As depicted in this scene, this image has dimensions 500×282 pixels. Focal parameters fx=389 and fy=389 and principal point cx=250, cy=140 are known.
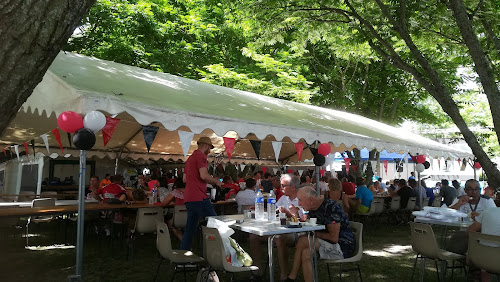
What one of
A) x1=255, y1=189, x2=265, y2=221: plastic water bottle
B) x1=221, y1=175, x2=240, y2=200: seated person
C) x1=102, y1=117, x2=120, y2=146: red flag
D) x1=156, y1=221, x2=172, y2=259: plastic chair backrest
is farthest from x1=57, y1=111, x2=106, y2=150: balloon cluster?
x1=221, y1=175, x2=240, y2=200: seated person

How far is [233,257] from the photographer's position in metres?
3.68

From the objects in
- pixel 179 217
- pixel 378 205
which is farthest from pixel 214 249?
pixel 378 205

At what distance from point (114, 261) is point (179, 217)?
1.15 m

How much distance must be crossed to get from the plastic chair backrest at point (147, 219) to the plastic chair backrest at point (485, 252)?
3.89 m

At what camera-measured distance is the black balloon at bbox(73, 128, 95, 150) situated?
3.46m

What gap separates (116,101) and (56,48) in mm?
2525

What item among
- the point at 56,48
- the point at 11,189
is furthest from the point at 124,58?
the point at 56,48

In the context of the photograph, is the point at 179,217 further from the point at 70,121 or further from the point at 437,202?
the point at 437,202

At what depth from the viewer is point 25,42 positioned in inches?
52.4

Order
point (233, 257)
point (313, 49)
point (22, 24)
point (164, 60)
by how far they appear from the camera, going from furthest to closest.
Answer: point (313, 49) → point (164, 60) → point (233, 257) → point (22, 24)

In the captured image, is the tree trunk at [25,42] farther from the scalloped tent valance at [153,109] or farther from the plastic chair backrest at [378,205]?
the plastic chair backrest at [378,205]

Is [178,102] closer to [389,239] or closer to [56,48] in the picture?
[56,48]

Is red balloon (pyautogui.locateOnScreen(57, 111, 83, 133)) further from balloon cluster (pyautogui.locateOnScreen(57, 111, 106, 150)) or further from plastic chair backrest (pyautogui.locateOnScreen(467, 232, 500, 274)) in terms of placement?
plastic chair backrest (pyautogui.locateOnScreen(467, 232, 500, 274))

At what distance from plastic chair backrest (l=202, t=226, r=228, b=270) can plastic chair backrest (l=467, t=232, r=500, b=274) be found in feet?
7.96
